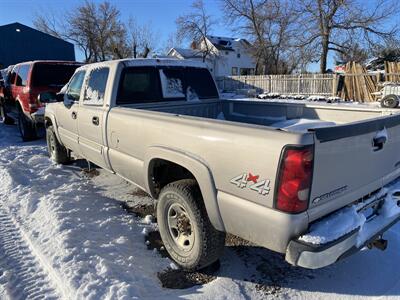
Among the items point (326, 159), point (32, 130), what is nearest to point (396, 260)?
point (326, 159)

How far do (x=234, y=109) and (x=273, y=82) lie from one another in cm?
1986

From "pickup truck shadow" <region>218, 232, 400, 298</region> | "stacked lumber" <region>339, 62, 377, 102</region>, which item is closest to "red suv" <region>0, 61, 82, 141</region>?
"pickup truck shadow" <region>218, 232, 400, 298</region>

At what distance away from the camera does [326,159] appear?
219 centimetres

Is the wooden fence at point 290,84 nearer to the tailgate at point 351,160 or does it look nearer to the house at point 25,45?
the house at point 25,45

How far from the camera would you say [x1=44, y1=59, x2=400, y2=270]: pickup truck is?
7.11ft

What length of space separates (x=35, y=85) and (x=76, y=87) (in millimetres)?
3804

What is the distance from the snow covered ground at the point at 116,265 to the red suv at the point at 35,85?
4168 mm

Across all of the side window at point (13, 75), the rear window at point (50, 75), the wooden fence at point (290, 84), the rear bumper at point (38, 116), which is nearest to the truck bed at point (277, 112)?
the rear bumper at point (38, 116)

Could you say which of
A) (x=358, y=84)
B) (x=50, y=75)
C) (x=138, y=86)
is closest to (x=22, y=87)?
(x=50, y=75)

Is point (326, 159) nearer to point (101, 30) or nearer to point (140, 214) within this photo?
point (140, 214)

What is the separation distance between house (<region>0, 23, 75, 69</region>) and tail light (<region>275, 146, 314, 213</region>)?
105 ft

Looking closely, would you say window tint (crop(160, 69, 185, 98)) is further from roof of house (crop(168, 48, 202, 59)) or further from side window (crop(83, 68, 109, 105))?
roof of house (crop(168, 48, 202, 59))

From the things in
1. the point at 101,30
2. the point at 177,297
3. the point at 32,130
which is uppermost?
the point at 101,30

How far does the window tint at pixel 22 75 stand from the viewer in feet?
29.2
